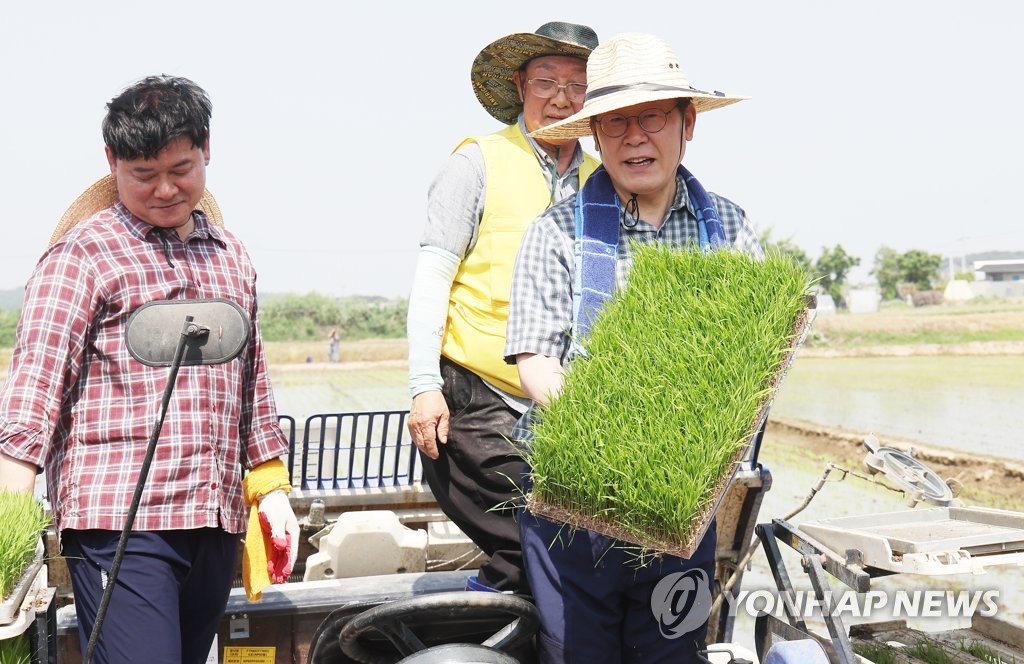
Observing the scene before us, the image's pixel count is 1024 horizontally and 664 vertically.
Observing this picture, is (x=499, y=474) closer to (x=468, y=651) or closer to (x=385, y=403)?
(x=468, y=651)

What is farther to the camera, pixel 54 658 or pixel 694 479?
pixel 54 658

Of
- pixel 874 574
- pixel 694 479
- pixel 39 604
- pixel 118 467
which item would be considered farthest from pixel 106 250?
pixel 874 574

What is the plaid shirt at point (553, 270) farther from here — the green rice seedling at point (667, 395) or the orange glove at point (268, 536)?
Result: the orange glove at point (268, 536)

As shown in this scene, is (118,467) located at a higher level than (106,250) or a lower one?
lower

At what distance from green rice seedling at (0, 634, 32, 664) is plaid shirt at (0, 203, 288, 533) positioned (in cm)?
35

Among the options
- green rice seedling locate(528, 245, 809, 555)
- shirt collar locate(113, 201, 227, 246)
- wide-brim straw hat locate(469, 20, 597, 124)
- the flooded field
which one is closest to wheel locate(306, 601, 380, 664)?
green rice seedling locate(528, 245, 809, 555)

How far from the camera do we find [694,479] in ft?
6.93

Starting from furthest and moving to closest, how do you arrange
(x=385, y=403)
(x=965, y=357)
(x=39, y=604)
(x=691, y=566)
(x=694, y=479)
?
(x=965, y=357) < (x=385, y=403) < (x=691, y=566) < (x=39, y=604) < (x=694, y=479)

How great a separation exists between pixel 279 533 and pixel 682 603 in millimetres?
1060

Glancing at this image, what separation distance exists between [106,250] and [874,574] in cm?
238

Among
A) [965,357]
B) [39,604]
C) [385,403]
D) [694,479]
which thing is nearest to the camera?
[694,479]

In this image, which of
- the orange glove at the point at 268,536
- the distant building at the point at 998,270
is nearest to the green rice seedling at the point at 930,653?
the orange glove at the point at 268,536

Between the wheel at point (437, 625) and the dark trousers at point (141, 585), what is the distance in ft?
1.48

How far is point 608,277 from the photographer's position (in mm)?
2598
